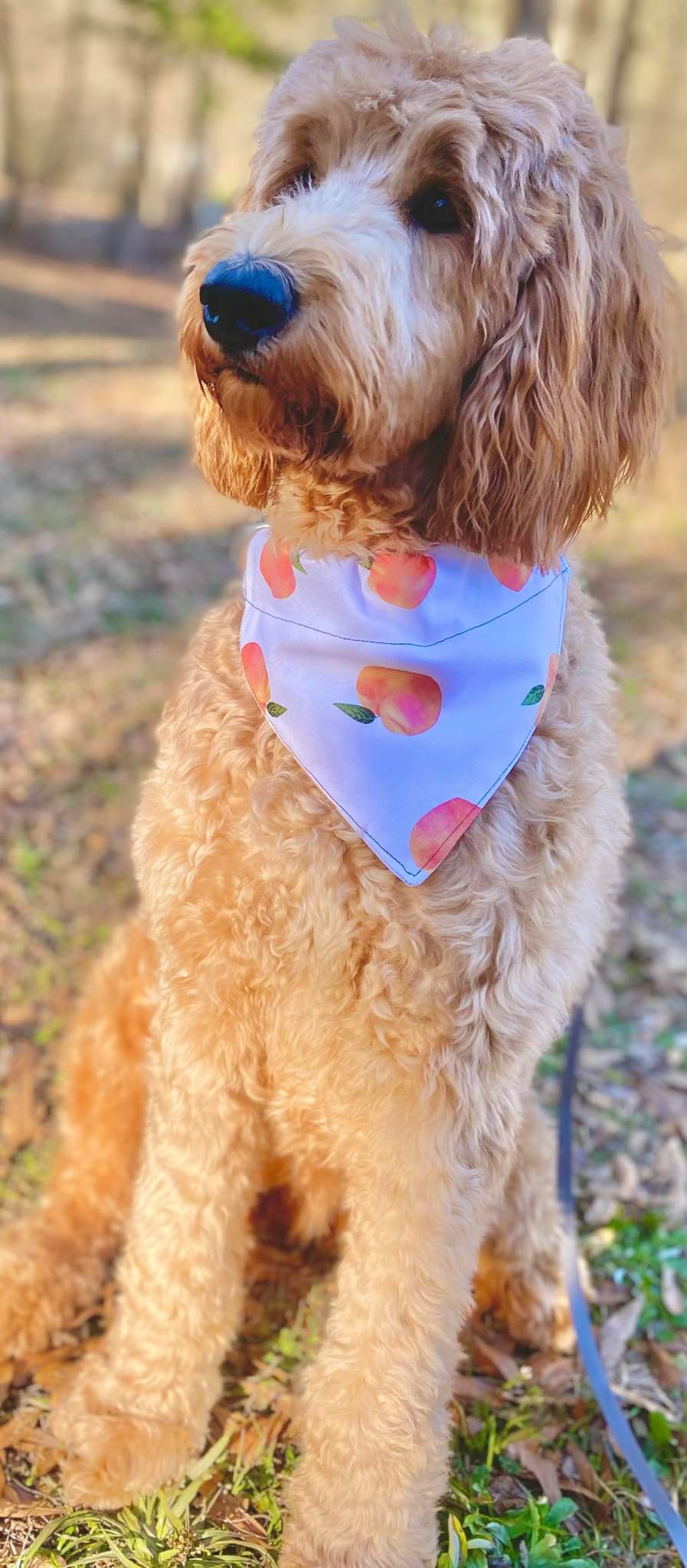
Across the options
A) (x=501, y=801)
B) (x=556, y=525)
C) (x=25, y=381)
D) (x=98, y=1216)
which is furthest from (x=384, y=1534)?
(x=25, y=381)

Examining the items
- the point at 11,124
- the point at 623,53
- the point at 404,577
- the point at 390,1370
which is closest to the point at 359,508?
the point at 404,577

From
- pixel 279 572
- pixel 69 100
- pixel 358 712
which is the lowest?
pixel 69 100

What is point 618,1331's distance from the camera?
102 inches

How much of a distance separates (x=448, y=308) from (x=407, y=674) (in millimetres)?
571

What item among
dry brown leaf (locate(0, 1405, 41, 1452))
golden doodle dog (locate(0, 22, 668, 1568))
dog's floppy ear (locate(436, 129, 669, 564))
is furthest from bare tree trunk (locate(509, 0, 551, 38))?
dry brown leaf (locate(0, 1405, 41, 1452))

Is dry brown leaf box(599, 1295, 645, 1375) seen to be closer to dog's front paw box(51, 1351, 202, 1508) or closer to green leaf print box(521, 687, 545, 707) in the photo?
dog's front paw box(51, 1351, 202, 1508)

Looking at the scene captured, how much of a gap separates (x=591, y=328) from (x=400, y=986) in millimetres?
1039

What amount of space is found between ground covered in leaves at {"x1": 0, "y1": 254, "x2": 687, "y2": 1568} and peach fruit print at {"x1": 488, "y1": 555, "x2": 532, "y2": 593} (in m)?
1.59

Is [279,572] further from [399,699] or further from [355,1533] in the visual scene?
[355,1533]

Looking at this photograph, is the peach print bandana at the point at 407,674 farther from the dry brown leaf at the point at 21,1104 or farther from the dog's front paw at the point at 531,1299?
the dry brown leaf at the point at 21,1104

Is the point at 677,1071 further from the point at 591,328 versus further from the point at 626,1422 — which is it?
the point at 591,328

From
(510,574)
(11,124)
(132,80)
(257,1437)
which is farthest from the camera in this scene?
(132,80)

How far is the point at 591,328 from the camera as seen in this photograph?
166 centimetres

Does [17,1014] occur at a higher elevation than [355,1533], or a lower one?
lower
